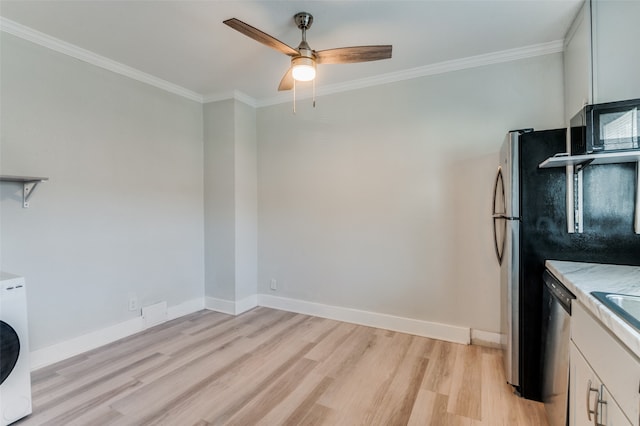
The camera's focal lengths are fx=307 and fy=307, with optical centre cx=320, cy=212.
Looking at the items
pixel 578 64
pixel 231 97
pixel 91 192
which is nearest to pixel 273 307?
pixel 91 192

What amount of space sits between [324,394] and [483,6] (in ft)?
9.25

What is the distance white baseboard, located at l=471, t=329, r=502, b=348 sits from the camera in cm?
271

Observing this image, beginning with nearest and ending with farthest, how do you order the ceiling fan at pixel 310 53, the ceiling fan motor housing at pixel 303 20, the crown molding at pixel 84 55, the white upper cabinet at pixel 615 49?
the white upper cabinet at pixel 615 49, the ceiling fan at pixel 310 53, the ceiling fan motor housing at pixel 303 20, the crown molding at pixel 84 55

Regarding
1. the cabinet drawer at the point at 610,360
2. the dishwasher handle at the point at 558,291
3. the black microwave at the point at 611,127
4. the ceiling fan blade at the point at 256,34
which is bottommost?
the cabinet drawer at the point at 610,360

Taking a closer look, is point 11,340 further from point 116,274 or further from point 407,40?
point 407,40

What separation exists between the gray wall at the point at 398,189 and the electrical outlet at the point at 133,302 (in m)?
1.36

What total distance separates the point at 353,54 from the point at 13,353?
107 inches

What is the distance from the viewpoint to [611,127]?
1608 mm

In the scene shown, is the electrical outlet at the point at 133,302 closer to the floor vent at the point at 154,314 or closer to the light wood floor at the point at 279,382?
the floor vent at the point at 154,314

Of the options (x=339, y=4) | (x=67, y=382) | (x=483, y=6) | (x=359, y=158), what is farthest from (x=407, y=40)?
(x=67, y=382)

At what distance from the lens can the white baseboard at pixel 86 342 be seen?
239 cm

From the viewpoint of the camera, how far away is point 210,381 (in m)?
2.22

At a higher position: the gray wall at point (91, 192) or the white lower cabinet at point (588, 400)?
the gray wall at point (91, 192)

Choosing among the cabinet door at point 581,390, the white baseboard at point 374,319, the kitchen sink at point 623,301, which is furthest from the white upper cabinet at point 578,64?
the white baseboard at point 374,319
